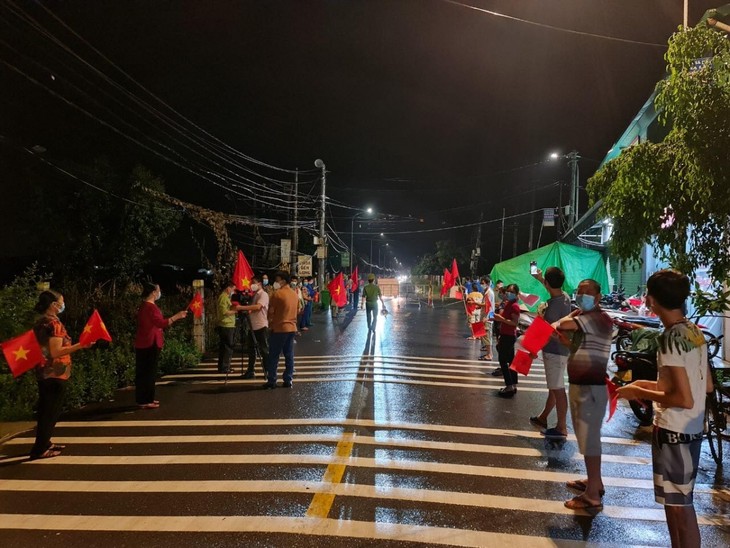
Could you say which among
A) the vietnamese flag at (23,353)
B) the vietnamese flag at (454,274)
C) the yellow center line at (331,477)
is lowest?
the yellow center line at (331,477)

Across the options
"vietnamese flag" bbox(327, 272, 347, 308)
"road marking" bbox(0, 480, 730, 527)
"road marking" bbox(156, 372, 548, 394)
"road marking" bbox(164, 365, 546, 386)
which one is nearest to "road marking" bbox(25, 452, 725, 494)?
"road marking" bbox(0, 480, 730, 527)

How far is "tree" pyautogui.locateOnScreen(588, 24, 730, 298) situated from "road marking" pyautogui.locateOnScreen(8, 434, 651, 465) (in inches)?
94.9

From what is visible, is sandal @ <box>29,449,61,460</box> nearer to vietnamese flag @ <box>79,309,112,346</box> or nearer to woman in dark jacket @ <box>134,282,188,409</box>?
vietnamese flag @ <box>79,309,112,346</box>

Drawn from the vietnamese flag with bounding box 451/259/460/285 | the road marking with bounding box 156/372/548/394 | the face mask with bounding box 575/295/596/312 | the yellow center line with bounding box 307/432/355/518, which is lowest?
the yellow center line with bounding box 307/432/355/518

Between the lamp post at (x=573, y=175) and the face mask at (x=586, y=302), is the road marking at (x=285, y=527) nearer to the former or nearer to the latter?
the face mask at (x=586, y=302)

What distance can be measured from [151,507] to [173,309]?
10.2m

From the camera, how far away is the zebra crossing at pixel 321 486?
377 centimetres

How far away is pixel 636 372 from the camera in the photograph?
21.3ft

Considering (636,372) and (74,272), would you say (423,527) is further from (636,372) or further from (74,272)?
(74,272)

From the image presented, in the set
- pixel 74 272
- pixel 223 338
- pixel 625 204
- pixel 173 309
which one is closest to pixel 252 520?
pixel 625 204

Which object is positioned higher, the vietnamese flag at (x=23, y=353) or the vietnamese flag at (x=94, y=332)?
the vietnamese flag at (x=94, y=332)

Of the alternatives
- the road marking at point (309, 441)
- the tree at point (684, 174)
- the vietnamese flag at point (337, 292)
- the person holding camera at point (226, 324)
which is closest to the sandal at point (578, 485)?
the road marking at point (309, 441)

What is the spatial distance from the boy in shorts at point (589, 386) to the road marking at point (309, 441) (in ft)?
4.33

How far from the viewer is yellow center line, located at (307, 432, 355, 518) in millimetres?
4070
